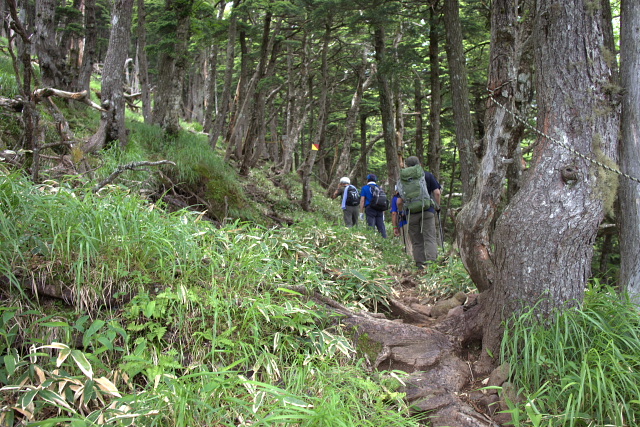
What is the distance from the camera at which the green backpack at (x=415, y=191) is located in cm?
804

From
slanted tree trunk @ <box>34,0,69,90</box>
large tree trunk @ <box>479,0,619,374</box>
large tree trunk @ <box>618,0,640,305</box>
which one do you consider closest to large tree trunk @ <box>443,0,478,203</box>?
large tree trunk @ <box>618,0,640,305</box>

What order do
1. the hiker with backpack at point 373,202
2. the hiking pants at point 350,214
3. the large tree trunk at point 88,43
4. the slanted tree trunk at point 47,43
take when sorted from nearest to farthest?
the slanted tree trunk at point 47,43
the large tree trunk at point 88,43
the hiker with backpack at point 373,202
the hiking pants at point 350,214

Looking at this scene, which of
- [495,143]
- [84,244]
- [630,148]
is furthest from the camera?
[495,143]

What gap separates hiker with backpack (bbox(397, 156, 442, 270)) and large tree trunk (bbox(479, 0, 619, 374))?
4477 mm

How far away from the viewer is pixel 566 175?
331 cm

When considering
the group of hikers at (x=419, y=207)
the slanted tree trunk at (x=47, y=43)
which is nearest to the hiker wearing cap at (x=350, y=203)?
the group of hikers at (x=419, y=207)

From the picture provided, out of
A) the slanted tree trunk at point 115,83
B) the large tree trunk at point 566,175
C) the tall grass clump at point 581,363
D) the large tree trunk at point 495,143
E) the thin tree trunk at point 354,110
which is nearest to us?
the tall grass clump at point 581,363

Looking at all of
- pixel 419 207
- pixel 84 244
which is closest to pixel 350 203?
pixel 419 207

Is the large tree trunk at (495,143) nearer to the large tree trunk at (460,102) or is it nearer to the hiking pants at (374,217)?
the large tree trunk at (460,102)

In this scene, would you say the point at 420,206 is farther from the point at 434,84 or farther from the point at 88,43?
the point at 88,43

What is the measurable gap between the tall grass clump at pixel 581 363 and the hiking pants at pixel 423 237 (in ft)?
15.3

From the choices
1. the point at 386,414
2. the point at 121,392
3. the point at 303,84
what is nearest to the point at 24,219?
the point at 121,392

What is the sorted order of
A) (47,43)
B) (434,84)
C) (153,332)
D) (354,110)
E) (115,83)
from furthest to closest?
1. (354,110)
2. (434,84)
3. (47,43)
4. (115,83)
5. (153,332)

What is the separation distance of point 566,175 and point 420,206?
474 centimetres
